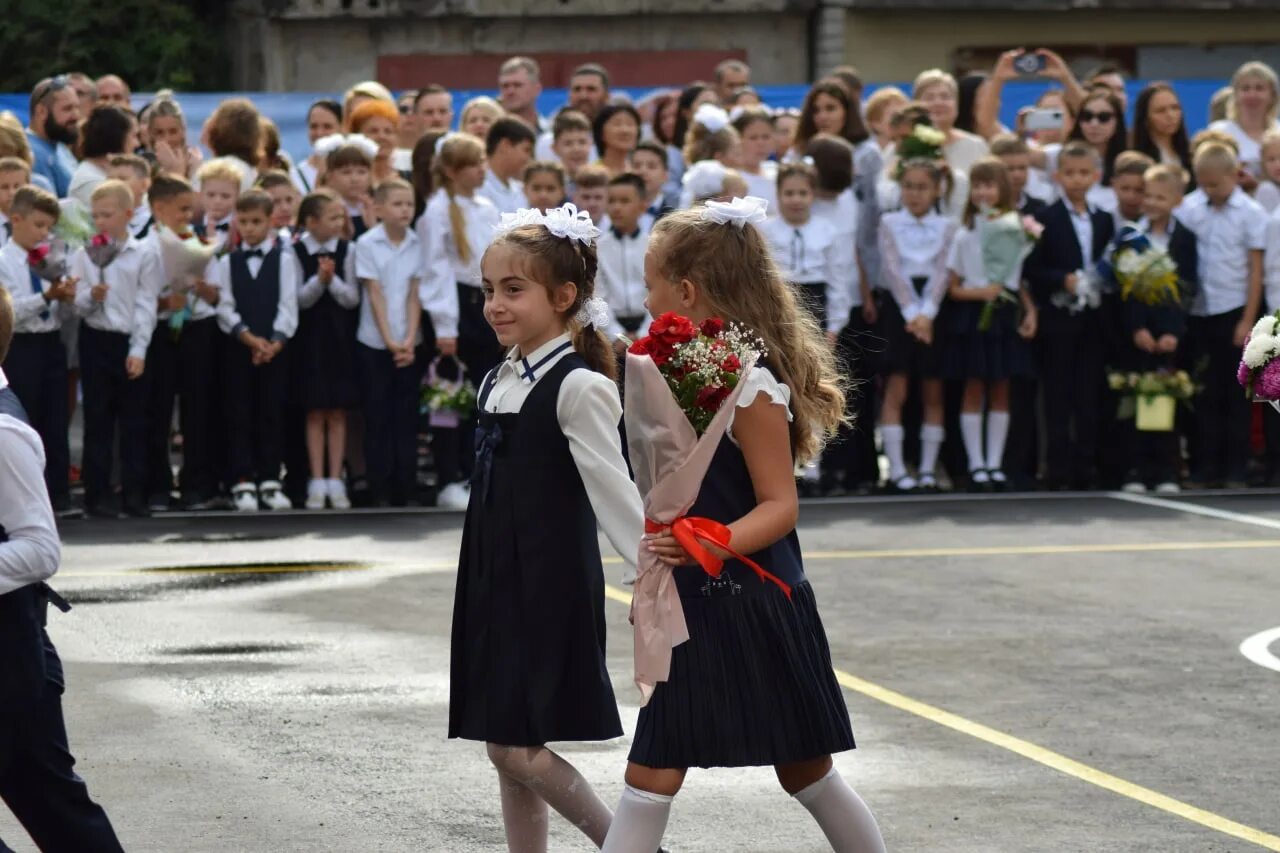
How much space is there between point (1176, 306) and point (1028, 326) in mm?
956

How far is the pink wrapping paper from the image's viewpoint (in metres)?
5.29

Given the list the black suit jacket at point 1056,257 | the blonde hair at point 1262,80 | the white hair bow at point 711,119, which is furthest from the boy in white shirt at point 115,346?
the blonde hair at point 1262,80

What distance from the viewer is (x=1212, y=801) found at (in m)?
7.03

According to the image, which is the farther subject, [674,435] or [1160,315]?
[1160,315]

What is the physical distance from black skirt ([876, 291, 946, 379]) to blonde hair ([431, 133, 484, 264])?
9.05 feet

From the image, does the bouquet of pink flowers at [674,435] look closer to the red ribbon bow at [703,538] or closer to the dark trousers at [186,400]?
the red ribbon bow at [703,538]

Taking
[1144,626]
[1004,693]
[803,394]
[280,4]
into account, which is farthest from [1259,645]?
[280,4]

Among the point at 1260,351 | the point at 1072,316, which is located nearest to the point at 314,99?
the point at 1072,316

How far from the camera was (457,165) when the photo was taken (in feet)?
47.0

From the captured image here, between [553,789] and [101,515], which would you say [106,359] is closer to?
[101,515]

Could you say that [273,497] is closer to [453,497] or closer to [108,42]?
[453,497]

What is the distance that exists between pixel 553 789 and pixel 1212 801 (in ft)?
7.65

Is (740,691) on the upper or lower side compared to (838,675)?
upper

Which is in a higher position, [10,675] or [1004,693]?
[10,675]
